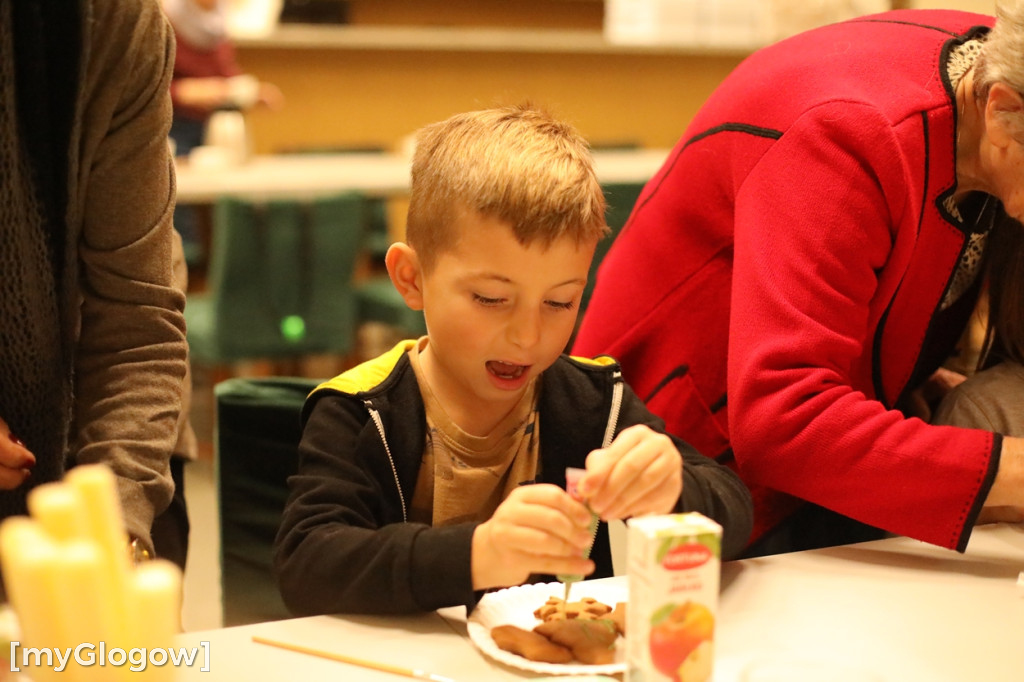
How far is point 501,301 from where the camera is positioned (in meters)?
1.17

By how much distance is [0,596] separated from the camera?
1053mm

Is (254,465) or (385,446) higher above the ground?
(385,446)

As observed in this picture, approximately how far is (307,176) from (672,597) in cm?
365

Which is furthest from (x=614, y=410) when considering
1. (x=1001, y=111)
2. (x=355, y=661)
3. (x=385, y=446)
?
(x=1001, y=111)

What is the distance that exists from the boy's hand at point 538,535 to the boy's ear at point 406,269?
0.37m

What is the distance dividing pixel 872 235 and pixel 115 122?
35.5 inches

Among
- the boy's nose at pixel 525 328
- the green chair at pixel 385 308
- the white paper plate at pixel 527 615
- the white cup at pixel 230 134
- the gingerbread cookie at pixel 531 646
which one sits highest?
the boy's nose at pixel 525 328

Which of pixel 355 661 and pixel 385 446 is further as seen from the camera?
pixel 385 446

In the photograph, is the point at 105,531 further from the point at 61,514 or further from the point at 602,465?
the point at 602,465

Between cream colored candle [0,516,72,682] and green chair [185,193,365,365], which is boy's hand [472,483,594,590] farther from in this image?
green chair [185,193,365,365]

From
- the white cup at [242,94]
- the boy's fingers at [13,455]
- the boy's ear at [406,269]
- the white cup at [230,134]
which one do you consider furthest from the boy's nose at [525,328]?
the white cup at [242,94]

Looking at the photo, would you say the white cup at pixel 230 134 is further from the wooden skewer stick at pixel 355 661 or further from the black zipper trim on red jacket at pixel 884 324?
the wooden skewer stick at pixel 355 661

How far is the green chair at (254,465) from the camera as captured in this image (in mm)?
1460

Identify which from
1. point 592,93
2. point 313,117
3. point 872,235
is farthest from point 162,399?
point 592,93
